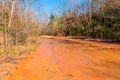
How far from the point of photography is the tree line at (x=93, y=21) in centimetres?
3184

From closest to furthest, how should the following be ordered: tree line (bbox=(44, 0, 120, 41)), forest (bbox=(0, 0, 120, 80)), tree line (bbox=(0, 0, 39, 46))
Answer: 1. forest (bbox=(0, 0, 120, 80))
2. tree line (bbox=(0, 0, 39, 46))
3. tree line (bbox=(44, 0, 120, 41))

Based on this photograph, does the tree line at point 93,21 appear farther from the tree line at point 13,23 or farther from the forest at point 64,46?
the tree line at point 13,23

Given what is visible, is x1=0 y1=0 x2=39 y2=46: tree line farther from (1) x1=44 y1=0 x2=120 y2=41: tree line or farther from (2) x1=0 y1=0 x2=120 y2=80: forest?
(1) x1=44 y1=0 x2=120 y2=41: tree line

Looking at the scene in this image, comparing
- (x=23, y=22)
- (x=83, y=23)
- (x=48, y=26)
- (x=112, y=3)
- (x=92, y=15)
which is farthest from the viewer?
(x=48, y=26)

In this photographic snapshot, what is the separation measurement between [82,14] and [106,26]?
16549mm

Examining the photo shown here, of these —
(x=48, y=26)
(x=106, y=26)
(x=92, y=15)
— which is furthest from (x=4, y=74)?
(x=48, y=26)

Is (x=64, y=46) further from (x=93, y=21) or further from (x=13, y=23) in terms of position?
(x=93, y=21)

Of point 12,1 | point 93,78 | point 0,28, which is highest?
point 12,1

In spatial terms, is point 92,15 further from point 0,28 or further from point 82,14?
point 0,28

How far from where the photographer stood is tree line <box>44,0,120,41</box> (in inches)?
1253

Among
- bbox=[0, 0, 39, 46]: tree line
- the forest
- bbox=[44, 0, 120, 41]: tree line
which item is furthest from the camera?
bbox=[44, 0, 120, 41]: tree line

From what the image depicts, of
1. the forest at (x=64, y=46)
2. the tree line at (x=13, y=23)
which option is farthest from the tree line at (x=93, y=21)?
the tree line at (x=13, y=23)

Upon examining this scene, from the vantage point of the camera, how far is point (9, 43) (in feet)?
54.6

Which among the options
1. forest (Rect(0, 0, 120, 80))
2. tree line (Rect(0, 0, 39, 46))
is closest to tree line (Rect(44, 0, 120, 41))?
forest (Rect(0, 0, 120, 80))
